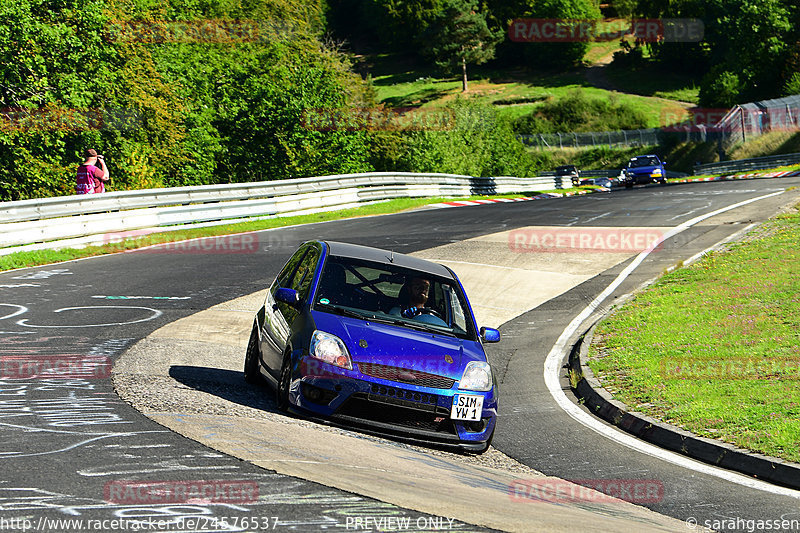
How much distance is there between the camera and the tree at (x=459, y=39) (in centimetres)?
13312

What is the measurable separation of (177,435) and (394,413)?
6.10 feet

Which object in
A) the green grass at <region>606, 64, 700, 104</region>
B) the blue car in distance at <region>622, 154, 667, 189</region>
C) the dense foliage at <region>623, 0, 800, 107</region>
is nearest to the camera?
the blue car in distance at <region>622, 154, 667, 189</region>

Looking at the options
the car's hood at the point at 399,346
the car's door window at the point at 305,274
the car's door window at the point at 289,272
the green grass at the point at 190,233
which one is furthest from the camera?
the green grass at the point at 190,233

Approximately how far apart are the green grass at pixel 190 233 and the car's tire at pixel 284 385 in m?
10.5

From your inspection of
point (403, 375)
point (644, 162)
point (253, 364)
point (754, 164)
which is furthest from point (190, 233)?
point (754, 164)

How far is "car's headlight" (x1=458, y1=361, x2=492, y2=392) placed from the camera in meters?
8.16

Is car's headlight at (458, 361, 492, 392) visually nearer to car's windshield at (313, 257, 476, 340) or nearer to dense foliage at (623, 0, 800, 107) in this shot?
car's windshield at (313, 257, 476, 340)

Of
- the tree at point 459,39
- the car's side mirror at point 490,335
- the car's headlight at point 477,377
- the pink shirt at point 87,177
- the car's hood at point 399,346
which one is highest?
the tree at point 459,39

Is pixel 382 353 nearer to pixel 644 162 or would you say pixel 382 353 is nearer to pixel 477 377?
pixel 477 377

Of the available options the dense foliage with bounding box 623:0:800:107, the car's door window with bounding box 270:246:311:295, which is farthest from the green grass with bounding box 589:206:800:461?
the dense foliage with bounding box 623:0:800:107

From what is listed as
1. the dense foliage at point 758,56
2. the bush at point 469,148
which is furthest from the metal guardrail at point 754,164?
the dense foliage at point 758,56

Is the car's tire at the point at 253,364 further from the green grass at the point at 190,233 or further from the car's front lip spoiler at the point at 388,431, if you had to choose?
the green grass at the point at 190,233

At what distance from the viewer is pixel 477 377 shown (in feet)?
27.2

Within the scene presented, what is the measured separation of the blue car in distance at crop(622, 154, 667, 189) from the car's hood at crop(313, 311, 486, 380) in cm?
3994
